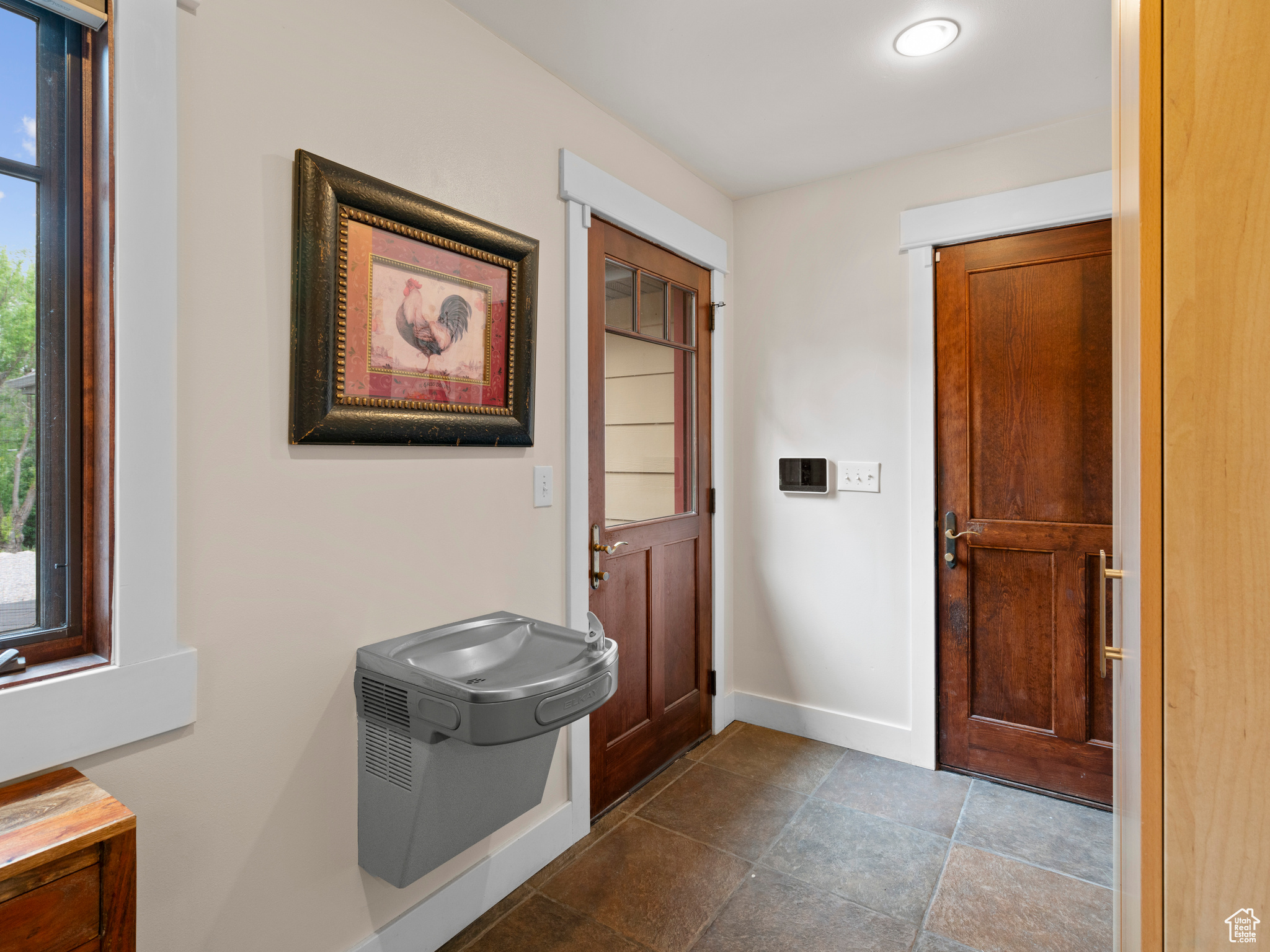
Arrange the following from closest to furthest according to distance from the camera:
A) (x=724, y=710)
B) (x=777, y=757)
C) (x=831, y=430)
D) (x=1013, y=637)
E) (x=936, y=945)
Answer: (x=936, y=945) → (x=1013, y=637) → (x=777, y=757) → (x=831, y=430) → (x=724, y=710)

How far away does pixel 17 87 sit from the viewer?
110cm

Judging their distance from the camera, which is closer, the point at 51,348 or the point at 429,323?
the point at 51,348

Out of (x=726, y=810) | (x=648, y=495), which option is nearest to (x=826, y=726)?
(x=726, y=810)

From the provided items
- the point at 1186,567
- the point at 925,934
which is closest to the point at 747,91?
the point at 1186,567

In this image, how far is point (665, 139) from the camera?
97.3 inches

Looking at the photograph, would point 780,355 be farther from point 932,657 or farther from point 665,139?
point 932,657

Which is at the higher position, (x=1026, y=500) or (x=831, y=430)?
(x=831, y=430)

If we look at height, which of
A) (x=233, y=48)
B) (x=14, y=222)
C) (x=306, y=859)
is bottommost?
(x=306, y=859)

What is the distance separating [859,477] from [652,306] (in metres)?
1.10

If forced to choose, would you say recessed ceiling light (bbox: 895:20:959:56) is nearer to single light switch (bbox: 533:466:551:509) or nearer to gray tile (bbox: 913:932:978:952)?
single light switch (bbox: 533:466:551:509)

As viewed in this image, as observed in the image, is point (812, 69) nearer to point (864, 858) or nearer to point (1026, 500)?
point (1026, 500)

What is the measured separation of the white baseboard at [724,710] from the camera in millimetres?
2928

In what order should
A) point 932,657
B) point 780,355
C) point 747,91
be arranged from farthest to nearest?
point 780,355 < point 932,657 < point 747,91

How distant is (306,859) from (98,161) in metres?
1.40
